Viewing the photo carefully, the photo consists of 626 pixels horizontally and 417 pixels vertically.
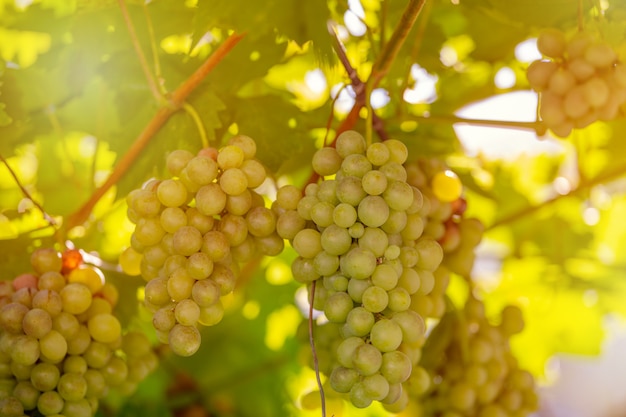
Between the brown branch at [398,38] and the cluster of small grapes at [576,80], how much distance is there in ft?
0.42

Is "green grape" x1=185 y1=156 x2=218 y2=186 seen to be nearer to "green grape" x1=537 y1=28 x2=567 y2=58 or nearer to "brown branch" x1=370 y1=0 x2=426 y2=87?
"brown branch" x1=370 y1=0 x2=426 y2=87

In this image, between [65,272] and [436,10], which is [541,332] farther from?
[65,272]

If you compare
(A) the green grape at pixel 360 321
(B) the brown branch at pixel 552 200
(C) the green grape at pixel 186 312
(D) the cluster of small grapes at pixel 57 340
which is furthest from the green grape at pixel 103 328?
(B) the brown branch at pixel 552 200

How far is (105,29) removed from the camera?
704 mm

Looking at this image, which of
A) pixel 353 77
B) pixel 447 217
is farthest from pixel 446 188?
pixel 353 77

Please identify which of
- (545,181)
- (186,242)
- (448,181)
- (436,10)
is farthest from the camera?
(545,181)

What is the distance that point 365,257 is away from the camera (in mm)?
500

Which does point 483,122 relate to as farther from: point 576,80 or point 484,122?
point 576,80

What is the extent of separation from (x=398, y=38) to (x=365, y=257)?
0.18 metres

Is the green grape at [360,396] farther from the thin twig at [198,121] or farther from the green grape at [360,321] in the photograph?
the thin twig at [198,121]

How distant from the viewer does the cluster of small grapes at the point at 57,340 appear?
22.3 inches

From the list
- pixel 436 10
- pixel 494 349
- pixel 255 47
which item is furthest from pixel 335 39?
pixel 494 349

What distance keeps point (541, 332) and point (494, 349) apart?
275 millimetres

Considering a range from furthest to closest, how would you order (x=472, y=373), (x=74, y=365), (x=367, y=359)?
1. (x=472, y=373)
2. (x=74, y=365)
3. (x=367, y=359)
